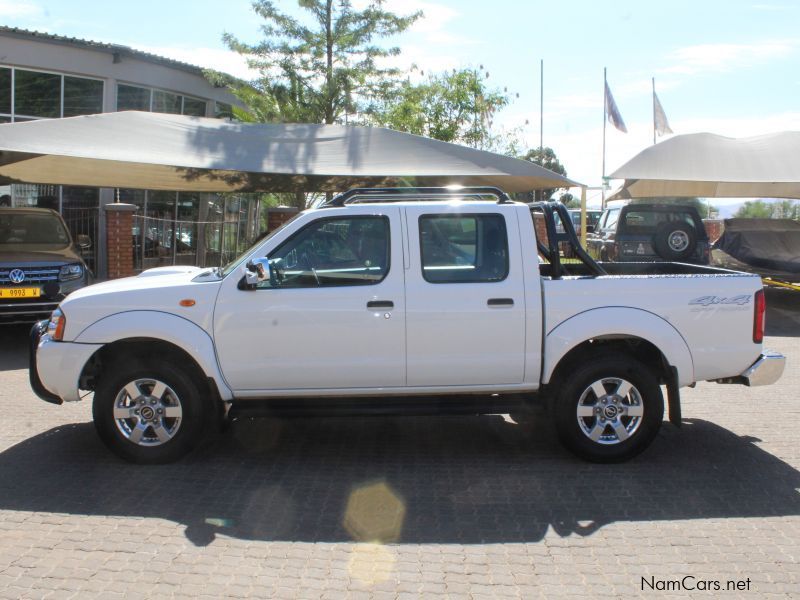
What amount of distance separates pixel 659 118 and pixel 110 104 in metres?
22.5

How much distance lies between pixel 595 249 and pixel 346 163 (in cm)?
774

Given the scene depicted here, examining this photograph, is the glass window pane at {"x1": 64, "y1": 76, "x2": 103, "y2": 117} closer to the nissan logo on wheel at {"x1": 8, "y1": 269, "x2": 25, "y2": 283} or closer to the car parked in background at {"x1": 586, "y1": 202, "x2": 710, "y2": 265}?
the nissan logo on wheel at {"x1": 8, "y1": 269, "x2": 25, "y2": 283}

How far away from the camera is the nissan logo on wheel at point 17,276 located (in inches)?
404

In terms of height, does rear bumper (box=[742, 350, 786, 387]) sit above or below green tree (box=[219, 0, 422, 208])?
below

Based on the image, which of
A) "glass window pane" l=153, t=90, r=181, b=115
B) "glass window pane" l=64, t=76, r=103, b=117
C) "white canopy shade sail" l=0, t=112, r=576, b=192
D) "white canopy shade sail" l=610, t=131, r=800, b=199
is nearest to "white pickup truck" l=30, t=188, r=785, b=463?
"white canopy shade sail" l=0, t=112, r=576, b=192

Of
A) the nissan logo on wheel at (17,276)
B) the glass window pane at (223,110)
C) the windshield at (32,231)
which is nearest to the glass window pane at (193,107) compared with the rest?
the glass window pane at (223,110)

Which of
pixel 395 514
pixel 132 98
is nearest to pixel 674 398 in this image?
pixel 395 514

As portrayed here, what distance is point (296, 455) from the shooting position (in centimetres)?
588

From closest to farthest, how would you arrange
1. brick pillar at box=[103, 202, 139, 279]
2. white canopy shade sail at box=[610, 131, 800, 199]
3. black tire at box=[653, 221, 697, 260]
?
black tire at box=[653, 221, 697, 260] → brick pillar at box=[103, 202, 139, 279] → white canopy shade sail at box=[610, 131, 800, 199]

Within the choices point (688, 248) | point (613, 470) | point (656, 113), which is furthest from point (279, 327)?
point (656, 113)

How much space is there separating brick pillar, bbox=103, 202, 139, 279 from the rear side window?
1109 cm

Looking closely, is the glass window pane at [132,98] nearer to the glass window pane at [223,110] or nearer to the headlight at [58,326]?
the glass window pane at [223,110]

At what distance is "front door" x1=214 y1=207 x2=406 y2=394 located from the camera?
17.8 ft

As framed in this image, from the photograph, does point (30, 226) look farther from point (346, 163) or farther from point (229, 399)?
point (229, 399)
